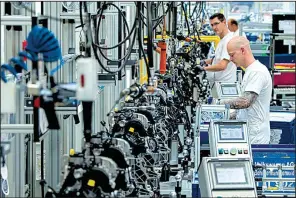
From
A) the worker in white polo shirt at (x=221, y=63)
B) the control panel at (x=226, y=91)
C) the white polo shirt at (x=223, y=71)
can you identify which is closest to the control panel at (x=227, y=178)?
the control panel at (x=226, y=91)

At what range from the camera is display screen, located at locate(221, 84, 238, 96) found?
7527 millimetres

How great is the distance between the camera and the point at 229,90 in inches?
299

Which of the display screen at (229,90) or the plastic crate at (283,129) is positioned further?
the plastic crate at (283,129)

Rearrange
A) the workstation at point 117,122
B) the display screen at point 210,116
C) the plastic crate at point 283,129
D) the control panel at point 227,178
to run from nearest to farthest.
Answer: the workstation at point 117,122
the control panel at point 227,178
the display screen at point 210,116
the plastic crate at point 283,129

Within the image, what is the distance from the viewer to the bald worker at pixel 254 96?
557cm

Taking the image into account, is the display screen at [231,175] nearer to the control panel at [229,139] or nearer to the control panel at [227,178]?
the control panel at [227,178]

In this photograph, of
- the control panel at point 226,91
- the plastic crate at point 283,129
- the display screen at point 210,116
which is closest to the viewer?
the display screen at point 210,116

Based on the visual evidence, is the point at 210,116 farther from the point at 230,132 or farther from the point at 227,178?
the point at 227,178

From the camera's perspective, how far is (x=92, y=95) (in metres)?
2.75

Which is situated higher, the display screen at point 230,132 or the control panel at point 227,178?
the display screen at point 230,132

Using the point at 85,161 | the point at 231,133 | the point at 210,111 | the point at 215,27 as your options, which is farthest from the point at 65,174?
the point at 215,27

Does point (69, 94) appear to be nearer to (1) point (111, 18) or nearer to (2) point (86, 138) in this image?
(2) point (86, 138)

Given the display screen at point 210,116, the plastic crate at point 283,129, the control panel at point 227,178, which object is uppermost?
the display screen at point 210,116

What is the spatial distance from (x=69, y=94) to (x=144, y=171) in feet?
3.92
